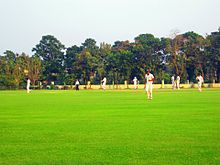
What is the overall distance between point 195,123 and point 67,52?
261 feet

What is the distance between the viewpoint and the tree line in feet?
239

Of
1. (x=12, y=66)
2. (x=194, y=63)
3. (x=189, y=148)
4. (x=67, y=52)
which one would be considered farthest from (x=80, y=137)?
(x=67, y=52)

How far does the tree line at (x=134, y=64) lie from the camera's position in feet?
239

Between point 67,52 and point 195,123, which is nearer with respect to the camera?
point 195,123

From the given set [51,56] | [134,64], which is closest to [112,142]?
[134,64]

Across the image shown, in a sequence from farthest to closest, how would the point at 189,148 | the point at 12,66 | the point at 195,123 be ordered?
the point at 12,66 < the point at 195,123 < the point at 189,148

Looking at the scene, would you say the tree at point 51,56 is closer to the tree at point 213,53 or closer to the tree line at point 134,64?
the tree line at point 134,64

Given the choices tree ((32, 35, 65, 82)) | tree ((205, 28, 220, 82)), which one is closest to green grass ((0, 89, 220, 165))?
tree ((205, 28, 220, 82))

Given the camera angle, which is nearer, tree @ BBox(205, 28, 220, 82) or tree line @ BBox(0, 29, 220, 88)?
tree @ BBox(205, 28, 220, 82)

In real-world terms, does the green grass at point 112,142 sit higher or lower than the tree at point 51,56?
lower

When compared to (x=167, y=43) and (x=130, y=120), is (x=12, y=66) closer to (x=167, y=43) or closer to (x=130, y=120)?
(x=167, y=43)

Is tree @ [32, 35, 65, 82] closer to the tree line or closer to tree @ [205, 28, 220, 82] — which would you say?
the tree line

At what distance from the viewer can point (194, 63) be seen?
240 feet

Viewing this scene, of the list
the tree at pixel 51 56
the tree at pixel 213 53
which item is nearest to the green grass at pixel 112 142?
the tree at pixel 213 53
